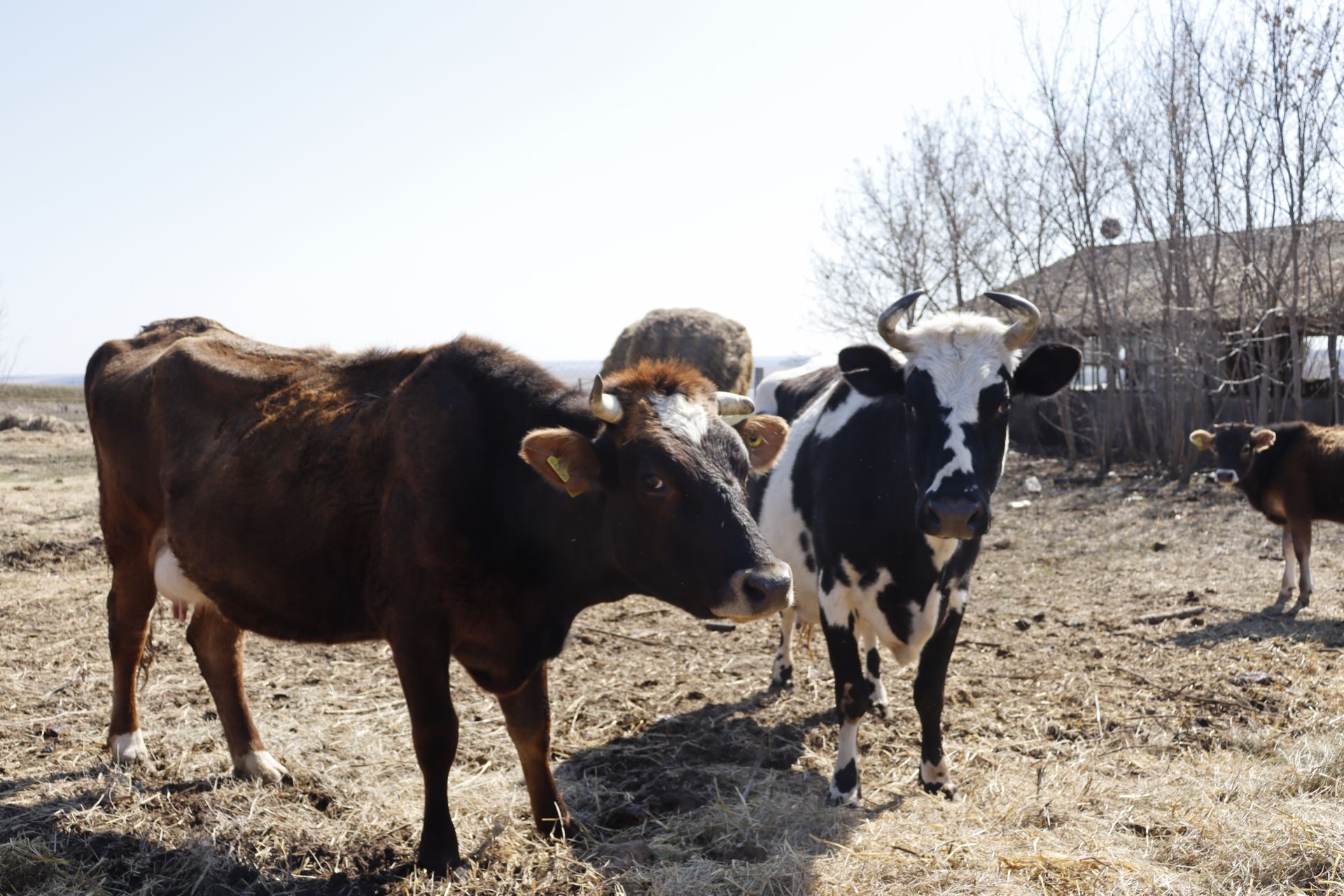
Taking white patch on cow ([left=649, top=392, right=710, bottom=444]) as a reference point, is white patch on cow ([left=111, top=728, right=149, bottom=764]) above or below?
below

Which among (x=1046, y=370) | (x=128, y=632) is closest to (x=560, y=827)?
(x=128, y=632)

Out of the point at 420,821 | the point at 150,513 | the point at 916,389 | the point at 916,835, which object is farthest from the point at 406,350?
the point at 916,835

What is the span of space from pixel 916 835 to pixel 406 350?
9.41 ft

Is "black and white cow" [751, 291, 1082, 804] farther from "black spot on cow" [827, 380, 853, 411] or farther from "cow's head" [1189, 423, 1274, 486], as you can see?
"cow's head" [1189, 423, 1274, 486]

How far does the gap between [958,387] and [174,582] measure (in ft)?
11.9

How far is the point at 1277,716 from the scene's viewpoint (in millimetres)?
5281

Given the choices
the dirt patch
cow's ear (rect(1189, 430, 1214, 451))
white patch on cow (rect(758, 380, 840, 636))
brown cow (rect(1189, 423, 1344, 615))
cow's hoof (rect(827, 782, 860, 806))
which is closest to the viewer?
cow's hoof (rect(827, 782, 860, 806))

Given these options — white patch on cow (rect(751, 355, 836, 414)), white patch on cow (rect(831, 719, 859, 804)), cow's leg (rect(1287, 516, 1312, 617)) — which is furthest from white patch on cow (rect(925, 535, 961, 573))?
cow's leg (rect(1287, 516, 1312, 617))

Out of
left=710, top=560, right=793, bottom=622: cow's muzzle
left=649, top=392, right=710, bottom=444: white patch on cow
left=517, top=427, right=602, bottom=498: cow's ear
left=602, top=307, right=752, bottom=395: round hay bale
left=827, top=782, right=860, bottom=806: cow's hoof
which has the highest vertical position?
left=602, top=307, right=752, bottom=395: round hay bale

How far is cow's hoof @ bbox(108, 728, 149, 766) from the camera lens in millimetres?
4586

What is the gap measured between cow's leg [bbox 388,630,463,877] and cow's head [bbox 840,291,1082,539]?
2.02 meters

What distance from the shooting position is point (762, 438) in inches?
158

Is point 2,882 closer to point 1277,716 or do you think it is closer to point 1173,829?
point 1173,829

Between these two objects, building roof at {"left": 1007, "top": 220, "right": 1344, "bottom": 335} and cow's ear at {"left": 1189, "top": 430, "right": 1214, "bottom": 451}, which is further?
building roof at {"left": 1007, "top": 220, "right": 1344, "bottom": 335}
